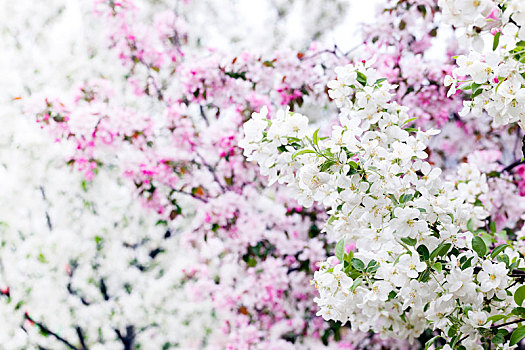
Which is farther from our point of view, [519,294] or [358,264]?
[358,264]

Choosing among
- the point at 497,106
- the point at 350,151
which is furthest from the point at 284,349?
the point at 497,106

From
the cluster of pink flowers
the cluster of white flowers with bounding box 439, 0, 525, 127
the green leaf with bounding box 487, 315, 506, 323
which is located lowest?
the green leaf with bounding box 487, 315, 506, 323

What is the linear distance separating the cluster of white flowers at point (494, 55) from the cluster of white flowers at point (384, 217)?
19 centimetres

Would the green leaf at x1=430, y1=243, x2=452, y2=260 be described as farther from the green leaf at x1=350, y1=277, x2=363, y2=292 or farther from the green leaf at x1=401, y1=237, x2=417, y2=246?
the green leaf at x1=350, y1=277, x2=363, y2=292

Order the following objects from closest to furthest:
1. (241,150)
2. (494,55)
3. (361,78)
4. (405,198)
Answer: (494,55), (405,198), (361,78), (241,150)

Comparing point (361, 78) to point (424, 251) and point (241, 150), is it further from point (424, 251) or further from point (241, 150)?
point (241, 150)

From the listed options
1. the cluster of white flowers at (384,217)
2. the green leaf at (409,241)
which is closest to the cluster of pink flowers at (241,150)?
the cluster of white flowers at (384,217)

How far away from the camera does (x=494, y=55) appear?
3.26ft

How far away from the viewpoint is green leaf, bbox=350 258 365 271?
1.17 meters

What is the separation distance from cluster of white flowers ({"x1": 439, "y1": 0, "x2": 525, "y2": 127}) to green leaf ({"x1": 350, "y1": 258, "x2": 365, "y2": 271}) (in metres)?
0.42

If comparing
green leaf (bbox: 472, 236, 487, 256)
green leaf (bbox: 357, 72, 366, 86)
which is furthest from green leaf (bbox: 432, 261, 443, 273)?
green leaf (bbox: 357, 72, 366, 86)

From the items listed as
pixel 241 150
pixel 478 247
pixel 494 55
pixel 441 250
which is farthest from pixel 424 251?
pixel 241 150

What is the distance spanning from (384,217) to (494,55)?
0.40 meters

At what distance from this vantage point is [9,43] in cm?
390
